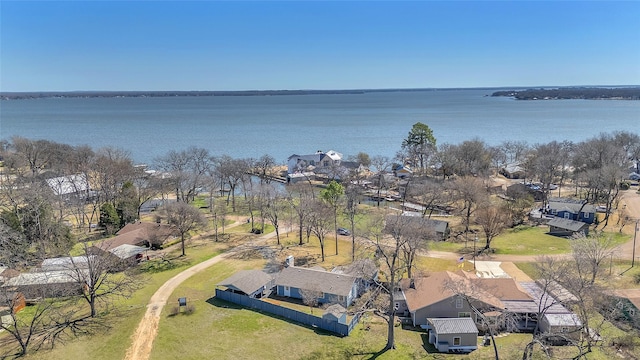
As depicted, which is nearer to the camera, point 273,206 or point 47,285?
point 47,285

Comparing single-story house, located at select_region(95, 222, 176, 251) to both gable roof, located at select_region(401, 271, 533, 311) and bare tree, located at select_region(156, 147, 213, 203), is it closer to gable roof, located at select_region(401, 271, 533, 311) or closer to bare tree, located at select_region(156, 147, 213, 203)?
bare tree, located at select_region(156, 147, 213, 203)

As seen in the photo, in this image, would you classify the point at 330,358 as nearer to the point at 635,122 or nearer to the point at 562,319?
the point at 562,319

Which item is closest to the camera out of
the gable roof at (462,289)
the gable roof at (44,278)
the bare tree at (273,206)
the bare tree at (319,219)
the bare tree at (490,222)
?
the gable roof at (462,289)

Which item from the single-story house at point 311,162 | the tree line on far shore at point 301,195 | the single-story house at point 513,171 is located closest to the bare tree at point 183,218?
the tree line on far shore at point 301,195

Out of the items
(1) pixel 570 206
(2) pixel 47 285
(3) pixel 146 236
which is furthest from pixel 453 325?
(1) pixel 570 206

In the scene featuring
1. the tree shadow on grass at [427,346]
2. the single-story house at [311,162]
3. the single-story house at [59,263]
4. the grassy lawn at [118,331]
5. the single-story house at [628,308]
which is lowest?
the tree shadow on grass at [427,346]

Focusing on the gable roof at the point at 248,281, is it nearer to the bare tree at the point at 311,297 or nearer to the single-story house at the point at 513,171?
the bare tree at the point at 311,297

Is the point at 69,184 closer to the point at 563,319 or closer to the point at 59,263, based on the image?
the point at 59,263
